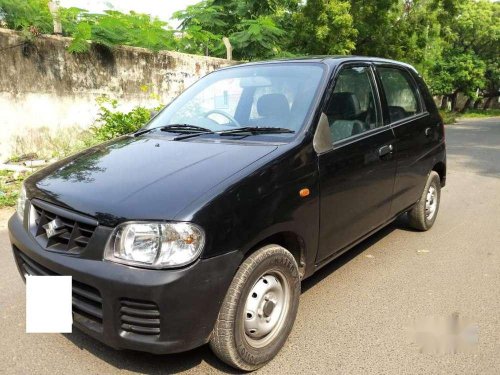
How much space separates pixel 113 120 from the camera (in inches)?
323

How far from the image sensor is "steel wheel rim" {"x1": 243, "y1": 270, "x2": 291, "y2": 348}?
2424 millimetres

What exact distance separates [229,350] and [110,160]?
139 cm

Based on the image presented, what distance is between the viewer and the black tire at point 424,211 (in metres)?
4.59

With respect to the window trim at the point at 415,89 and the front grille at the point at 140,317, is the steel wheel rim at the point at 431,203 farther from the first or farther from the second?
the front grille at the point at 140,317

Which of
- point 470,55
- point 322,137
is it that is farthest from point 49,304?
point 470,55

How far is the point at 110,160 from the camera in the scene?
2787mm

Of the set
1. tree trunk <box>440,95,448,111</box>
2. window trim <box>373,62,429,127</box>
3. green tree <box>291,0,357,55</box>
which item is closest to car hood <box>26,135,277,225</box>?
window trim <box>373,62,429,127</box>

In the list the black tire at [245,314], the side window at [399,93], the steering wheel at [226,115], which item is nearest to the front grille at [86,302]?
the black tire at [245,314]

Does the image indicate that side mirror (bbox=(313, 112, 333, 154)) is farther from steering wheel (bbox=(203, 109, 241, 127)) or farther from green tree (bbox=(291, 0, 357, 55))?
green tree (bbox=(291, 0, 357, 55))

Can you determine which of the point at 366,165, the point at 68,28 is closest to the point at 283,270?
the point at 366,165

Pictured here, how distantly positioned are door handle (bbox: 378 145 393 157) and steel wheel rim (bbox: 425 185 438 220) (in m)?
1.32

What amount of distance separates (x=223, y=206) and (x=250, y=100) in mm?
1393

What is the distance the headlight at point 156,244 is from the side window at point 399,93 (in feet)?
8.08

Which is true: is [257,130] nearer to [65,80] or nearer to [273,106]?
[273,106]
